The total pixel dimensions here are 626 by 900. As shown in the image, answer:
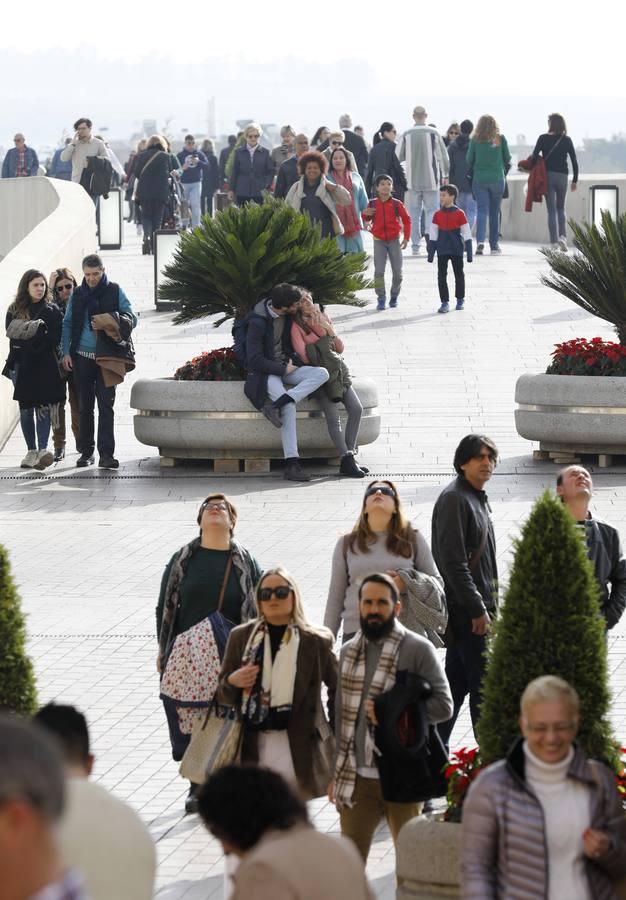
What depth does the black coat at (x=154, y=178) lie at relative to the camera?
104 feet

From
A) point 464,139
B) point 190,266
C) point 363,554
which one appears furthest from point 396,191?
point 363,554

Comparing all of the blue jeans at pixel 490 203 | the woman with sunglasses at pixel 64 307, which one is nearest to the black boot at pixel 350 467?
the woman with sunglasses at pixel 64 307

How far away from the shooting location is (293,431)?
15.1 m

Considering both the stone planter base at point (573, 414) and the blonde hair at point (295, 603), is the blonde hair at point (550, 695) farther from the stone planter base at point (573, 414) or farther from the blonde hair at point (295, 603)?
the stone planter base at point (573, 414)

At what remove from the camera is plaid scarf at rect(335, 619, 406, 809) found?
688 cm

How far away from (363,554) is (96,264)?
292 inches

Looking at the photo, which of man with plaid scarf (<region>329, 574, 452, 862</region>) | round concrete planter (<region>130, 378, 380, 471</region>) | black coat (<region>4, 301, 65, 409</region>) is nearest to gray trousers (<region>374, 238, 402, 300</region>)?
round concrete planter (<region>130, 378, 380, 471</region>)

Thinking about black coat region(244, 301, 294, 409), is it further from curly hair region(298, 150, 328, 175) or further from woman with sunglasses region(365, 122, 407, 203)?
woman with sunglasses region(365, 122, 407, 203)

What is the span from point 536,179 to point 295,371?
16.8 meters

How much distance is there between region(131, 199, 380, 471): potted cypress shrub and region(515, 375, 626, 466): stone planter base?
123cm

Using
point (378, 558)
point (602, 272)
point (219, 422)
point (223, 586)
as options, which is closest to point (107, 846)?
point (223, 586)

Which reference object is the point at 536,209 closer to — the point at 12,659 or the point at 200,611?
the point at 200,611

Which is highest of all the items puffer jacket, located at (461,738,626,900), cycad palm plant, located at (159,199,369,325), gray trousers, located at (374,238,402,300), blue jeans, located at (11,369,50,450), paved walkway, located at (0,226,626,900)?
cycad palm plant, located at (159,199,369,325)

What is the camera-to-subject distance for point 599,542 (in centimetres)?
815
